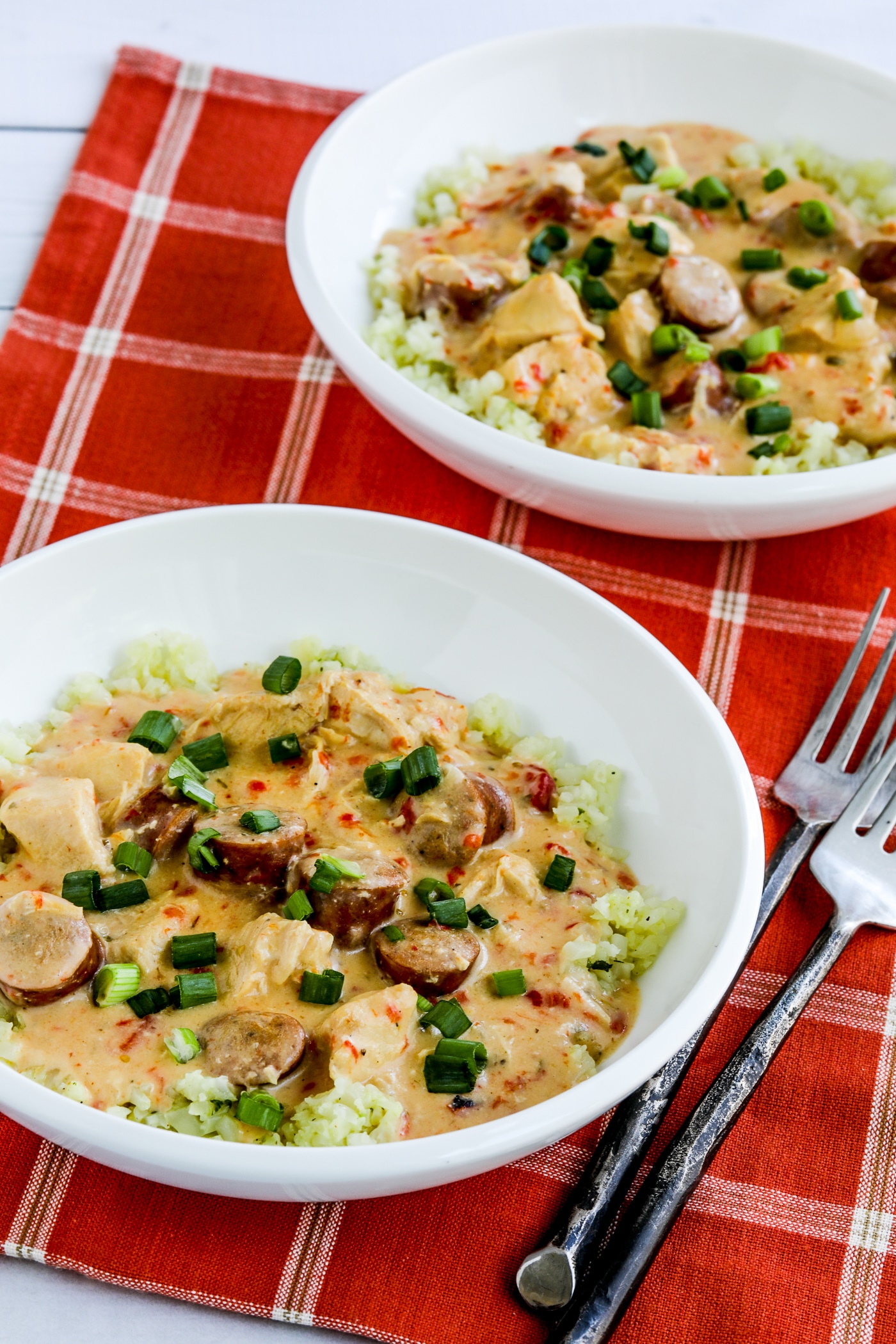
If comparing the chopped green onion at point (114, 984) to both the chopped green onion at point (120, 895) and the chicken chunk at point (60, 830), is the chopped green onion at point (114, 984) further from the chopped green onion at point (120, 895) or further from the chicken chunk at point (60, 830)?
the chicken chunk at point (60, 830)

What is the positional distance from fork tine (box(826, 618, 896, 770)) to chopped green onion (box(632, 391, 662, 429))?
3.58ft

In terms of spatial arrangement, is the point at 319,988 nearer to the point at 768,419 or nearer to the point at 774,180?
the point at 768,419

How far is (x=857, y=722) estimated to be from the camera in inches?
161

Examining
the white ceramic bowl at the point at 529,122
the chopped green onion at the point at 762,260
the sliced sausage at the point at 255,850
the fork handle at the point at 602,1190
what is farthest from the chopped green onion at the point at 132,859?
the chopped green onion at the point at 762,260

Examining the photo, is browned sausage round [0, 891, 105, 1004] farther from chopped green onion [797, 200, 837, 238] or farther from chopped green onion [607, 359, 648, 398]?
chopped green onion [797, 200, 837, 238]

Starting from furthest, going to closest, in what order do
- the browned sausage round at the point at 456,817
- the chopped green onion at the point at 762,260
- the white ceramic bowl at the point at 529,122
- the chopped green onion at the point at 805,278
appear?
the chopped green onion at the point at 762,260, the chopped green onion at the point at 805,278, the white ceramic bowl at the point at 529,122, the browned sausage round at the point at 456,817

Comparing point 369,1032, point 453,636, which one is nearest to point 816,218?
point 453,636

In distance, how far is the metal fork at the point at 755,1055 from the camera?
9.69ft

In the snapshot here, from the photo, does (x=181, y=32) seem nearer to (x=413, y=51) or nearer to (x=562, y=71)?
(x=413, y=51)

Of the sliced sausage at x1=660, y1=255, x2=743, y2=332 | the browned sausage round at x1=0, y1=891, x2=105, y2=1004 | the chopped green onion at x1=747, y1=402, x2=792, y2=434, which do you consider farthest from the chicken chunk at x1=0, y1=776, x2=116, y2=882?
the sliced sausage at x1=660, y1=255, x2=743, y2=332

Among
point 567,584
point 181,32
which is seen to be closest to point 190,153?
point 181,32

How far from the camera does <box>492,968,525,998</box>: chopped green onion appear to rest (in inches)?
126

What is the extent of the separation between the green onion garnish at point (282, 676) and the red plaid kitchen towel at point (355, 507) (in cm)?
113

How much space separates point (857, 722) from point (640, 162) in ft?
8.29
